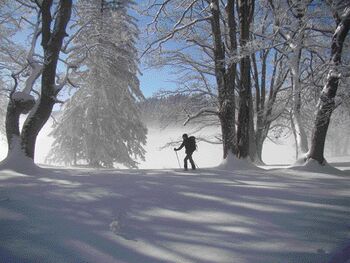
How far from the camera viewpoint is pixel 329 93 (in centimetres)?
856

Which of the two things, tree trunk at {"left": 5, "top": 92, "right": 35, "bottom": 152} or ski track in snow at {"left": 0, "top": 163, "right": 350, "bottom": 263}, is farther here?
tree trunk at {"left": 5, "top": 92, "right": 35, "bottom": 152}

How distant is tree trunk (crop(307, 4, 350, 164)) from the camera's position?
26.4ft

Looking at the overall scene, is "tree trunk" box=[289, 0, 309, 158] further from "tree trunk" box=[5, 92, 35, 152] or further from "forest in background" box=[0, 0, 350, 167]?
"tree trunk" box=[5, 92, 35, 152]

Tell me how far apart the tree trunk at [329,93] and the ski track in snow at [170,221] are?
8.86 feet

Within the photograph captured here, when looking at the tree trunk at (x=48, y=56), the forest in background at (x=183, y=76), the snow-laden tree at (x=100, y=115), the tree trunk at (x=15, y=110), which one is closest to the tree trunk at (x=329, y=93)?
the forest in background at (x=183, y=76)

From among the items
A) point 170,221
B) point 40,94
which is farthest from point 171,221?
point 40,94

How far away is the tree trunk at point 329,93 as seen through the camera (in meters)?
8.04

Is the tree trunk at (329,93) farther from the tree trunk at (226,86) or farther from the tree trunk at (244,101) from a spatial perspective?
the tree trunk at (226,86)

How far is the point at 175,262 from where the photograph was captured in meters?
3.12

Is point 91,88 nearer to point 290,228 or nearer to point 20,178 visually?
point 20,178

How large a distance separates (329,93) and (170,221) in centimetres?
710

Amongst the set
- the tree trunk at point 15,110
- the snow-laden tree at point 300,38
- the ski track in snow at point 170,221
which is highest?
the snow-laden tree at point 300,38

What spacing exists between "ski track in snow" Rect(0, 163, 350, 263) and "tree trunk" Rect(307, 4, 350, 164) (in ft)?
8.86

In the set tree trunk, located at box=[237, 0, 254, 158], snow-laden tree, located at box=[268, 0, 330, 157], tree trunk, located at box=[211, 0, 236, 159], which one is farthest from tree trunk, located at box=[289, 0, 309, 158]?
tree trunk, located at box=[211, 0, 236, 159]
